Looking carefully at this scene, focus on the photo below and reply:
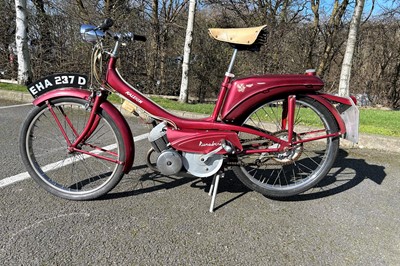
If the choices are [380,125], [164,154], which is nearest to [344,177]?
[164,154]

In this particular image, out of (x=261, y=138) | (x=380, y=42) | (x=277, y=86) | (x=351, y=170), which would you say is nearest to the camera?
(x=277, y=86)

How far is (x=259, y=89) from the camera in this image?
262 cm

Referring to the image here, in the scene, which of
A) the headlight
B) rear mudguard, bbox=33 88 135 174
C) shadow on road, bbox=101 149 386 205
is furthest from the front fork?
the headlight

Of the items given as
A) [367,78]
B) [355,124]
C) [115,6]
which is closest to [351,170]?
[355,124]

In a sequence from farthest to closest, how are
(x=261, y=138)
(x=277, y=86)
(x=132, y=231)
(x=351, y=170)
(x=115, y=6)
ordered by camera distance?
(x=115, y=6) < (x=351, y=170) < (x=261, y=138) < (x=277, y=86) < (x=132, y=231)

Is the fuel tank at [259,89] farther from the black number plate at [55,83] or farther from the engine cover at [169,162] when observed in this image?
the black number plate at [55,83]

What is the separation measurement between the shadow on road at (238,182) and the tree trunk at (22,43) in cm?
571

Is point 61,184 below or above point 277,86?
below

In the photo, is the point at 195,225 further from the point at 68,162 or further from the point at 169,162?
the point at 68,162

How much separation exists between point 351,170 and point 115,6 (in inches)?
290

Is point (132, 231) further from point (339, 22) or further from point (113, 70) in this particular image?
point (339, 22)

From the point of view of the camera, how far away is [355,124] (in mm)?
2711

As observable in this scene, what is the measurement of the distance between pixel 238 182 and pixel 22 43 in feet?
21.8

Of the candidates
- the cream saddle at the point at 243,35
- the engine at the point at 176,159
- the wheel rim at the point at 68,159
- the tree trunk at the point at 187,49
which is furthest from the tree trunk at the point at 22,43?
the cream saddle at the point at 243,35
